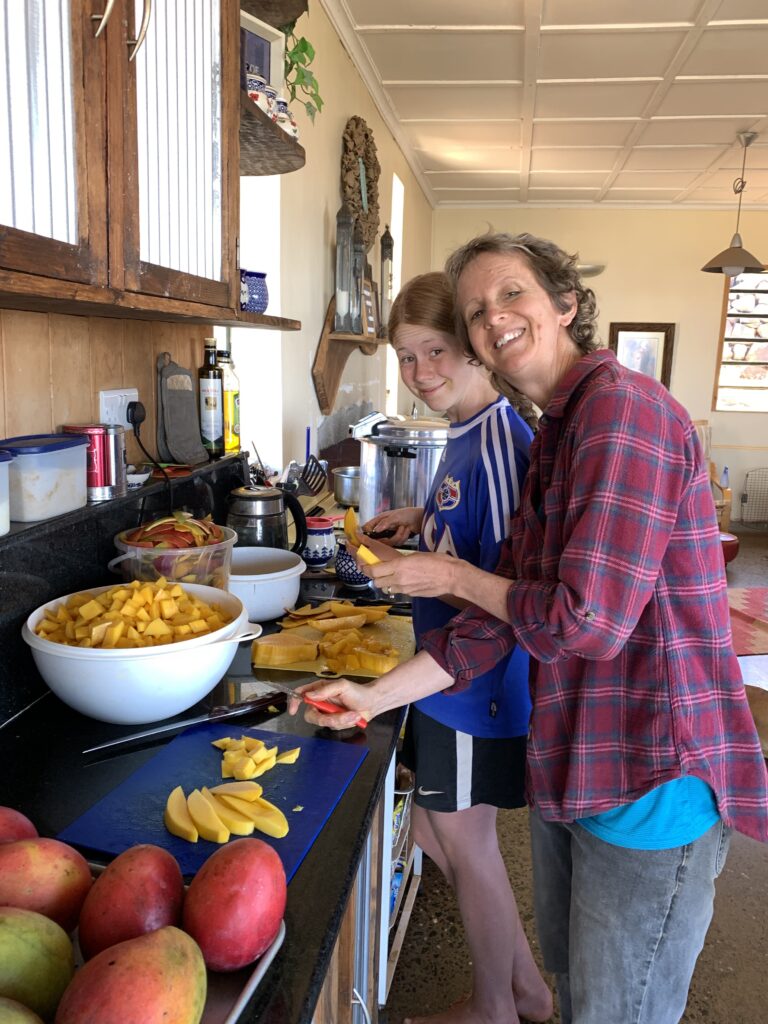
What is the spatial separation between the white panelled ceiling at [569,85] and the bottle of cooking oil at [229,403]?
184cm

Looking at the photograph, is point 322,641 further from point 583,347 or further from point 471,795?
point 583,347

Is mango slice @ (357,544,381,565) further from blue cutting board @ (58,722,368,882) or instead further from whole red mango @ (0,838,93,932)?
whole red mango @ (0,838,93,932)

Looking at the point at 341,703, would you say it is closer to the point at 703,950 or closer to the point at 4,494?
the point at 4,494

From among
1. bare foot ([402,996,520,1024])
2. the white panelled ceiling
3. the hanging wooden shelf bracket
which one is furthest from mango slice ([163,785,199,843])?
the white panelled ceiling

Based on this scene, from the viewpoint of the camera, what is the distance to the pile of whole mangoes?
1.67 feet

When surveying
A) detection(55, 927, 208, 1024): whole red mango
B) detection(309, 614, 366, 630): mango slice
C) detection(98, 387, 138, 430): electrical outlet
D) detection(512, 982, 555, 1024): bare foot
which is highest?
detection(98, 387, 138, 430): electrical outlet

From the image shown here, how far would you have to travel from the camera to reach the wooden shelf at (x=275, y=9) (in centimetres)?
190

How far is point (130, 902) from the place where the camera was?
24.1 inches

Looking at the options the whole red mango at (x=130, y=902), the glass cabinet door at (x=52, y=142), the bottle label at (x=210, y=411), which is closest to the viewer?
the whole red mango at (x=130, y=902)

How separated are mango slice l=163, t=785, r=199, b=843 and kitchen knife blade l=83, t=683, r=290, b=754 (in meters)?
0.21

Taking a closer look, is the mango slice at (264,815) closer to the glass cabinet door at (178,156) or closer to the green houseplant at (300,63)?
the glass cabinet door at (178,156)

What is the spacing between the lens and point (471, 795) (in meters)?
1.46

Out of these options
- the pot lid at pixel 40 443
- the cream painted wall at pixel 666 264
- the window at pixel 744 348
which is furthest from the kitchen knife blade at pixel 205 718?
the window at pixel 744 348

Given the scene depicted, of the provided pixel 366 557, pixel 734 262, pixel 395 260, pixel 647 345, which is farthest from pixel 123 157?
pixel 647 345
